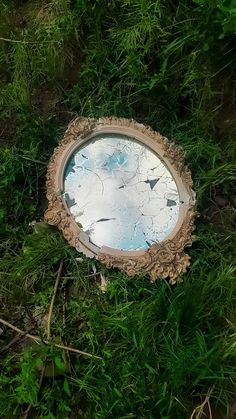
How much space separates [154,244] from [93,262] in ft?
0.92

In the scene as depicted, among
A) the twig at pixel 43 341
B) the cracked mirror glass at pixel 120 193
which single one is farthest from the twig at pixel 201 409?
the cracked mirror glass at pixel 120 193

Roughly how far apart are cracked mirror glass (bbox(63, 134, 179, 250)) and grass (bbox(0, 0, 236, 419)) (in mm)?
143

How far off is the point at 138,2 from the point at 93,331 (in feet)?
5.12

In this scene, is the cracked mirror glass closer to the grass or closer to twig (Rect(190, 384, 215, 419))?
the grass

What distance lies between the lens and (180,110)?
8.96ft

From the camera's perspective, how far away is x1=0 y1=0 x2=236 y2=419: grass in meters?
2.18

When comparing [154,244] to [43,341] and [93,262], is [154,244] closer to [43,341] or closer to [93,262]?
[93,262]

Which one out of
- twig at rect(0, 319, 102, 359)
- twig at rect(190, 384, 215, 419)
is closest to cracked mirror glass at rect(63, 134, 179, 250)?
twig at rect(0, 319, 102, 359)

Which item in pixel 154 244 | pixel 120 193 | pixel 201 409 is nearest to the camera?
pixel 201 409

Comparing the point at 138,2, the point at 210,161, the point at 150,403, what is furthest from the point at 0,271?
the point at 138,2

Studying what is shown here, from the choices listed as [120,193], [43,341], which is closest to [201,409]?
[43,341]

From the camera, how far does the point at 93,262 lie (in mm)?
→ 2406

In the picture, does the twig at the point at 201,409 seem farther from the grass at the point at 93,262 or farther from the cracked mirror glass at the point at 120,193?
the cracked mirror glass at the point at 120,193

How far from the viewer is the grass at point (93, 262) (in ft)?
7.14
